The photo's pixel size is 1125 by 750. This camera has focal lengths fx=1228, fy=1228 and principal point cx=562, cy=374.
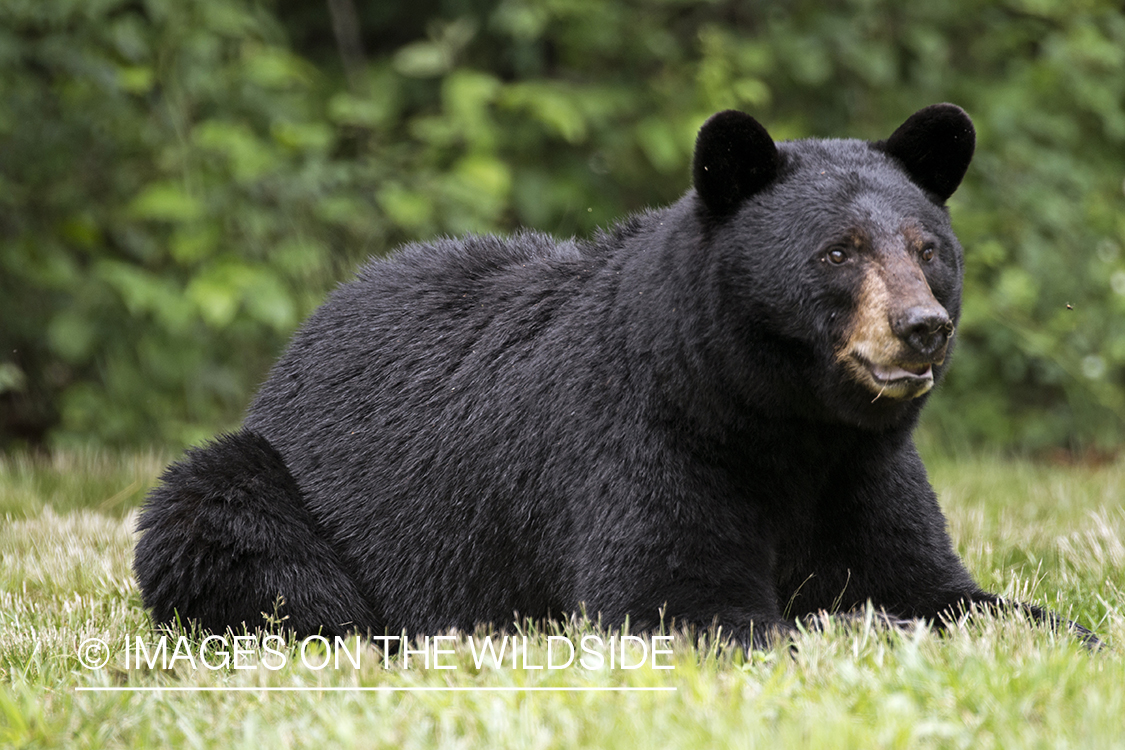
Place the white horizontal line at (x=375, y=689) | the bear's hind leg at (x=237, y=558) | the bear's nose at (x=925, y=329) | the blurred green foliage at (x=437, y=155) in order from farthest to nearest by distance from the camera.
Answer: the blurred green foliage at (x=437, y=155)
the bear's hind leg at (x=237, y=558)
the bear's nose at (x=925, y=329)
the white horizontal line at (x=375, y=689)

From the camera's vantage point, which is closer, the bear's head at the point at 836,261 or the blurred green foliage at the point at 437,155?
the bear's head at the point at 836,261

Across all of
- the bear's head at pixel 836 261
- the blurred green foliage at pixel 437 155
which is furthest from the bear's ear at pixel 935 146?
the blurred green foliage at pixel 437 155

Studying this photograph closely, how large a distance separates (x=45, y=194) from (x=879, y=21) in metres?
5.35

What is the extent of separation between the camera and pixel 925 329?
9.11 feet

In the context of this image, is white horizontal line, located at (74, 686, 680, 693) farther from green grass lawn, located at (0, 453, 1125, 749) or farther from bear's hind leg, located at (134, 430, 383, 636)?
bear's hind leg, located at (134, 430, 383, 636)

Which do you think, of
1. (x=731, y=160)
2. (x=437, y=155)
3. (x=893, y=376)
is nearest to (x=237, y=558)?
(x=731, y=160)

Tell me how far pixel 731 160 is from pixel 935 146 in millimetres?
587

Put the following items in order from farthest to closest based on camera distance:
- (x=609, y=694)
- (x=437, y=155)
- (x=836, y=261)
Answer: (x=437, y=155)
(x=836, y=261)
(x=609, y=694)

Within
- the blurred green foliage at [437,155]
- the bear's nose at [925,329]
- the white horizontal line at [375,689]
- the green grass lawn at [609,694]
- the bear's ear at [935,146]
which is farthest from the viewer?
the blurred green foliage at [437,155]

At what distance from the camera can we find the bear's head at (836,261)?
9.37 ft

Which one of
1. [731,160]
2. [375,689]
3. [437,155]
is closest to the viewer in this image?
[375,689]

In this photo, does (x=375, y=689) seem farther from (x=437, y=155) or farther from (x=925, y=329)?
(x=437, y=155)

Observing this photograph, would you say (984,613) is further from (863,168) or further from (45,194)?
(45,194)

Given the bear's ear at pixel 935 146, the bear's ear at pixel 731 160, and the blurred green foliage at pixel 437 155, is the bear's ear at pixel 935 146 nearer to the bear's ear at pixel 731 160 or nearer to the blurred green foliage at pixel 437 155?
the bear's ear at pixel 731 160
